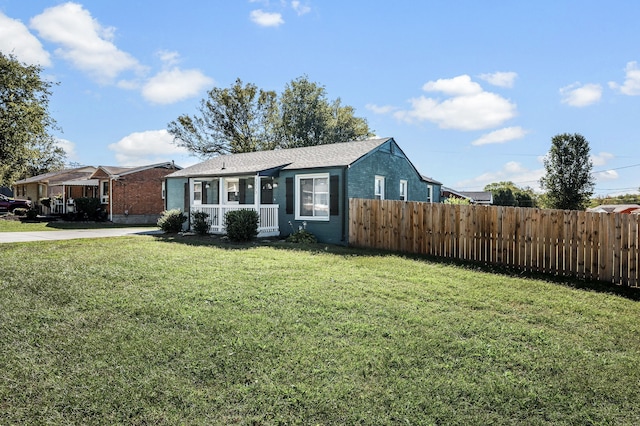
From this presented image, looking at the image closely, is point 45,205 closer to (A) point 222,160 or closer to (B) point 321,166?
(A) point 222,160

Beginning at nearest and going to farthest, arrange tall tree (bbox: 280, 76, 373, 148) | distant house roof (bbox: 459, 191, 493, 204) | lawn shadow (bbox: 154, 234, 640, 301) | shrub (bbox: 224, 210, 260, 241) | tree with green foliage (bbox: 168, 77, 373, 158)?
lawn shadow (bbox: 154, 234, 640, 301)
shrub (bbox: 224, 210, 260, 241)
tall tree (bbox: 280, 76, 373, 148)
tree with green foliage (bbox: 168, 77, 373, 158)
distant house roof (bbox: 459, 191, 493, 204)

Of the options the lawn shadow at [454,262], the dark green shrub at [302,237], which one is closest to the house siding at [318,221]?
the dark green shrub at [302,237]

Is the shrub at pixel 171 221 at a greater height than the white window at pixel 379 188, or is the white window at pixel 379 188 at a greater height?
the white window at pixel 379 188

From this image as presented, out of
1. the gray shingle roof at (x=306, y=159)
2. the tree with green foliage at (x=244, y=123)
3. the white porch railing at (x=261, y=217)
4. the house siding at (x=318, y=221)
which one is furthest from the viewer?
the tree with green foliage at (x=244, y=123)

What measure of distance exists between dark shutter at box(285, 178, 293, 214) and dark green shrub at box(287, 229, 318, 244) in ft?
4.44

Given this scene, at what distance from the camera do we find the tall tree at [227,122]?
125 ft

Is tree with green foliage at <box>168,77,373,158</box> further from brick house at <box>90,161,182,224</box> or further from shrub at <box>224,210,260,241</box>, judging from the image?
shrub at <box>224,210,260,241</box>

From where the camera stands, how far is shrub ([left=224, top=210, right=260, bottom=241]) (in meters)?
13.8

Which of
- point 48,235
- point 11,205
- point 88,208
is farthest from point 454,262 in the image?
point 11,205

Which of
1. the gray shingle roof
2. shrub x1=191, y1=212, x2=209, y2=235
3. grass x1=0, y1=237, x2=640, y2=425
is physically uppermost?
the gray shingle roof

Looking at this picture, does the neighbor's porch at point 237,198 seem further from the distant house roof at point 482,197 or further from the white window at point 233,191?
the distant house roof at point 482,197

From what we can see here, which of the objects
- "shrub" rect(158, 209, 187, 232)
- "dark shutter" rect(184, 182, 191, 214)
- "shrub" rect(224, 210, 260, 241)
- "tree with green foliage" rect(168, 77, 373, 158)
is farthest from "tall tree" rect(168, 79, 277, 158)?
"shrub" rect(224, 210, 260, 241)

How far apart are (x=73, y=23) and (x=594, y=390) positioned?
18.7 meters

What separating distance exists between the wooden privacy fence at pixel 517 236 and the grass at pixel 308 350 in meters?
1.27
